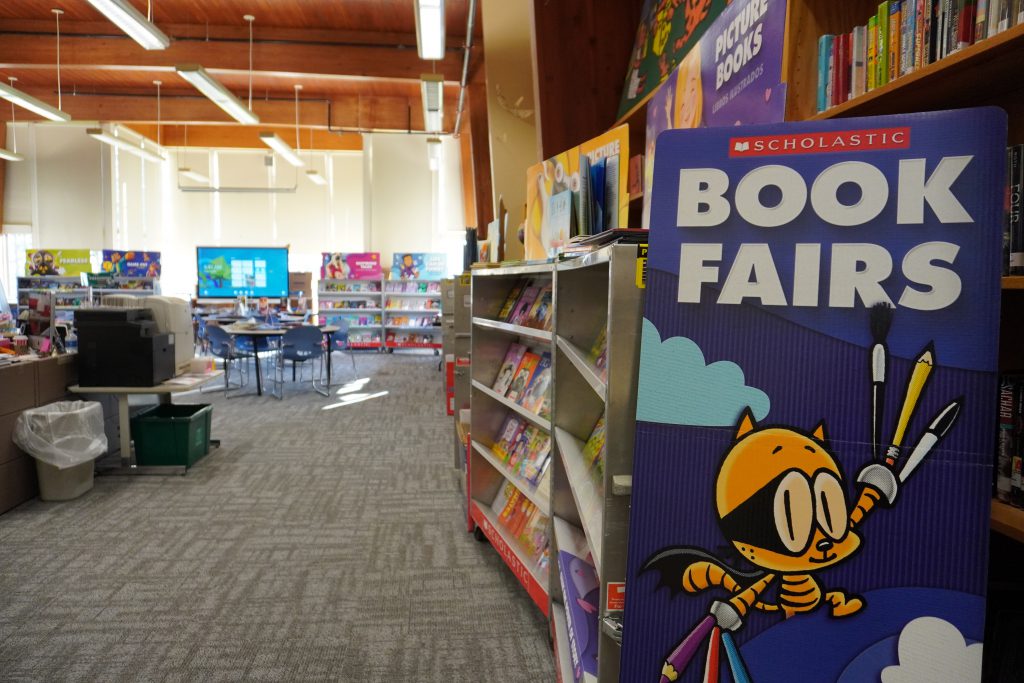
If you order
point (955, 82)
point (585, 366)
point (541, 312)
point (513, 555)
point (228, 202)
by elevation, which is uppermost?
point (228, 202)

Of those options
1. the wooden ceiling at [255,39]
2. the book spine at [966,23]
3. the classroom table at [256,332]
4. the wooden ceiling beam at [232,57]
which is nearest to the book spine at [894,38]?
the book spine at [966,23]

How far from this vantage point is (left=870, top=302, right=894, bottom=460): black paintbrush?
102 cm

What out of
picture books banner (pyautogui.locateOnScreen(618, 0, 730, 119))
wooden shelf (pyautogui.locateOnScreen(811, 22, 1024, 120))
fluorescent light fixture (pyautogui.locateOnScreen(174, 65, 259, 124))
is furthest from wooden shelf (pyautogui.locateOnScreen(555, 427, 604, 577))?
fluorescent light fixture (pyautogui.locateOnScreen(174, 65, 259, 124))

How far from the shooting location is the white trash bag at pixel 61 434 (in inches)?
145

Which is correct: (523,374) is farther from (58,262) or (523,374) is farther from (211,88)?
(58,262)

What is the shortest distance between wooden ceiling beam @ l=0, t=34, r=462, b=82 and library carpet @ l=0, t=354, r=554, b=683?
697cm

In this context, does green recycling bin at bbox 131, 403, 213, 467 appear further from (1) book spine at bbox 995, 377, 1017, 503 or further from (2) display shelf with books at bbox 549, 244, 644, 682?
(1) book spine at bbox 995, 377, 1017, 503

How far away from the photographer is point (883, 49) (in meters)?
1.41

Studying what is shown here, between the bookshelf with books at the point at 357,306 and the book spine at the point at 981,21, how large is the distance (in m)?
12.9

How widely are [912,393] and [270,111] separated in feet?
44.6

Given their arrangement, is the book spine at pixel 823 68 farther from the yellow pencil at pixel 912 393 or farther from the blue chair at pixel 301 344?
the blue chair at pixel 301 344

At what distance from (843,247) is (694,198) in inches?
10.2

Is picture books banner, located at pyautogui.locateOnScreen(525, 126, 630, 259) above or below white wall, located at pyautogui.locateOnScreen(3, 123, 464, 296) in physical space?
below

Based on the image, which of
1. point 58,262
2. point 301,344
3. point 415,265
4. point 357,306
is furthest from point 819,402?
point 58,262
